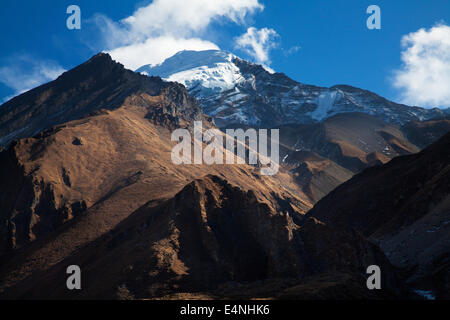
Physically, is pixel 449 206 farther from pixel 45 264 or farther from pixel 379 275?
pixel 45 264

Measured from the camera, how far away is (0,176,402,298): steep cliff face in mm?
41625

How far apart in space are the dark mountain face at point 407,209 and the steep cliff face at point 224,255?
27.1 feet

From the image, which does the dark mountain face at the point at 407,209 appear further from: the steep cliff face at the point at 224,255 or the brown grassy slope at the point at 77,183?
the brown grassy slope at the point at 77,183

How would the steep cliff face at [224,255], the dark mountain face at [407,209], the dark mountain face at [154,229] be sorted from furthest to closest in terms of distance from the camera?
1. the dark mountain face at [407,209]
2. the dark mountain face at [154,229]
3. the steep cliff face at [224,255]

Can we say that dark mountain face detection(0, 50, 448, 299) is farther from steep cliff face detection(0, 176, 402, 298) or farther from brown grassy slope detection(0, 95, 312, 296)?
brown grassy slope detection(0, 95, 312, 296)

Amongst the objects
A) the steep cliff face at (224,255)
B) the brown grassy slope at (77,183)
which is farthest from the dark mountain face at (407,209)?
the brown grassy slope at (77,183)

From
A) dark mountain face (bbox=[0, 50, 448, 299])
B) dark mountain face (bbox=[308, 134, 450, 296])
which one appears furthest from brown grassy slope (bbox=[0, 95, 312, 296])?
dark mountain face (bbox=[308, 134, 450, 296])

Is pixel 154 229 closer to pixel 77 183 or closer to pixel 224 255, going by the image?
pixel 224 255

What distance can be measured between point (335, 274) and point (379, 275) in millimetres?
5528

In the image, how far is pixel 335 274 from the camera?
38344 mm

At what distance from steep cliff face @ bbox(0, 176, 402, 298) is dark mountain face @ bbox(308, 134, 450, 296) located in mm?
8249

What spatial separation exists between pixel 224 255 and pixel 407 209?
Answer: 3661cm

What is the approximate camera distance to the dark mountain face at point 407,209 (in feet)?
168
